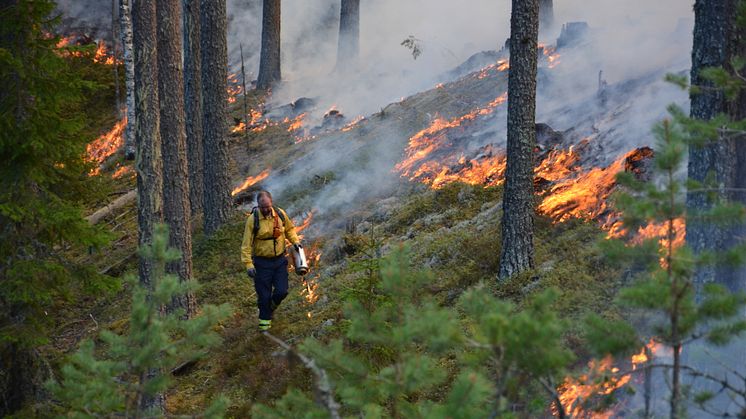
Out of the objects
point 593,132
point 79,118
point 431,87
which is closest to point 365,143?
point 431,87

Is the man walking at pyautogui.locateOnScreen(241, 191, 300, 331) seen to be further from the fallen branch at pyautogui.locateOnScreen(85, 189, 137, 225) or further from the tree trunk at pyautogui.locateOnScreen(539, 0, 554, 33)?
the tree trunk at pyautogui.locateOnScreen(539, 0, 554, 33)

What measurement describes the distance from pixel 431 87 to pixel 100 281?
53.7 ft

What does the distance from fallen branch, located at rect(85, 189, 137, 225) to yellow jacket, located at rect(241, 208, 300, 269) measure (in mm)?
10004

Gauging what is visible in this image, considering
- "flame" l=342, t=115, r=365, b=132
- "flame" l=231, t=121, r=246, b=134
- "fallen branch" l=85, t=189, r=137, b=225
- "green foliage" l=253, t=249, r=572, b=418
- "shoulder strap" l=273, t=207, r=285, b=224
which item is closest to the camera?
"green foliage" l=253, t=249, r=572, b=418

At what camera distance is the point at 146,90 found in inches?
398

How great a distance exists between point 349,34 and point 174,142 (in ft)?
55.5

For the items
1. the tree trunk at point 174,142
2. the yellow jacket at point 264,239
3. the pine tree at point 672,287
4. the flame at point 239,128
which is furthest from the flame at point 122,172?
the pine tree at point 672,287

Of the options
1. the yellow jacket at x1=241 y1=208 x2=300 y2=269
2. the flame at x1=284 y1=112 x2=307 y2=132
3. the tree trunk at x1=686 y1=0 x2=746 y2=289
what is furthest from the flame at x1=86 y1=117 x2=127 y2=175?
the tree trunk at x1=686 y1=0 x2=746 y2=289

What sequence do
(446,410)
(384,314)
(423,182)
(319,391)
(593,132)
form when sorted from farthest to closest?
(423,182) → (593,132) → (384,314) → (319,391) → (446,410)

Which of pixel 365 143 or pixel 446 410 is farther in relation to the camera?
pixel 365 143

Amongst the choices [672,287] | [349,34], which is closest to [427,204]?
[672,287]

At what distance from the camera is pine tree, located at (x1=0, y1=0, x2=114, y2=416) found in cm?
757

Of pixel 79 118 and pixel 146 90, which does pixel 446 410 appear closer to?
pixel 79 118

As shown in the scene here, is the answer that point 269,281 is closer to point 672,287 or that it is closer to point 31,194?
point 31,194
